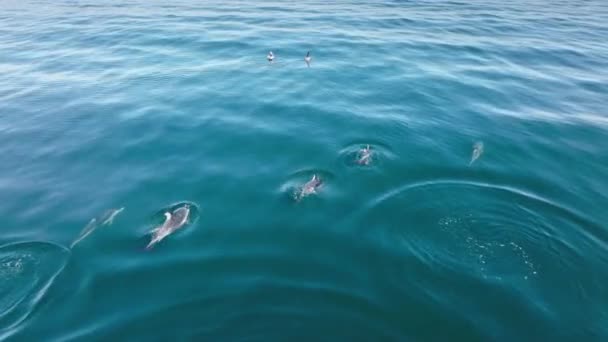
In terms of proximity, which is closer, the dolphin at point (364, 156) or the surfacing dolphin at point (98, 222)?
the surfacing dolphin at point (98, 222)

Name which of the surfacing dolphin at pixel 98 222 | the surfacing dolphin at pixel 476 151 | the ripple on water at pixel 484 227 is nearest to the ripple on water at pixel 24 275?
the surfacing dolphin at pixel 98 222

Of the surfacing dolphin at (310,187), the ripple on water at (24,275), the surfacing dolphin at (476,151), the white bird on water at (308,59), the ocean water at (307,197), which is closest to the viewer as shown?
the ripple on water at (24,275)

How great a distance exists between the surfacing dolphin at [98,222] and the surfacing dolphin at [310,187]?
353 inches

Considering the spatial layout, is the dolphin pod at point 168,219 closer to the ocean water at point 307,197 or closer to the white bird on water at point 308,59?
the ocean water at point 307,197

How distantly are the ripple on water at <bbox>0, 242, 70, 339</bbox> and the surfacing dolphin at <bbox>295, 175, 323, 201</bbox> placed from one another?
11.0m

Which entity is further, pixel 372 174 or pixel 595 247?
pixel 372 174

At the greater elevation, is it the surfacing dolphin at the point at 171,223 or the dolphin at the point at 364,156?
the dolphin at the point at 364,156

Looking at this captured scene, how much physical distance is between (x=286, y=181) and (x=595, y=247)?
14.9m

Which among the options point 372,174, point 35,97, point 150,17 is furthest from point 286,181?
point 150,17

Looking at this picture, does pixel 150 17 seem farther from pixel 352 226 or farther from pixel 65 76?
pixel 352 226

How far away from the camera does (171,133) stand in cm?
2730

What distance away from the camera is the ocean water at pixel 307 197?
15.3m

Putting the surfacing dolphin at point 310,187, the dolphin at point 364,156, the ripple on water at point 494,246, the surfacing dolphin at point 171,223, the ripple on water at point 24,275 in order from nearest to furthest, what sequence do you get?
the ripple on water at point 24,275 < the ripple on water at point 494,246 < the surfacing dolphin at point 171,223 < the surfacing dolphin at point 310,187 < the dolphin at point 364,156

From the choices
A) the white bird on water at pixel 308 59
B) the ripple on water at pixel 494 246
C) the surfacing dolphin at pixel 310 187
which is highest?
the white bird on water at pixel 308 59
